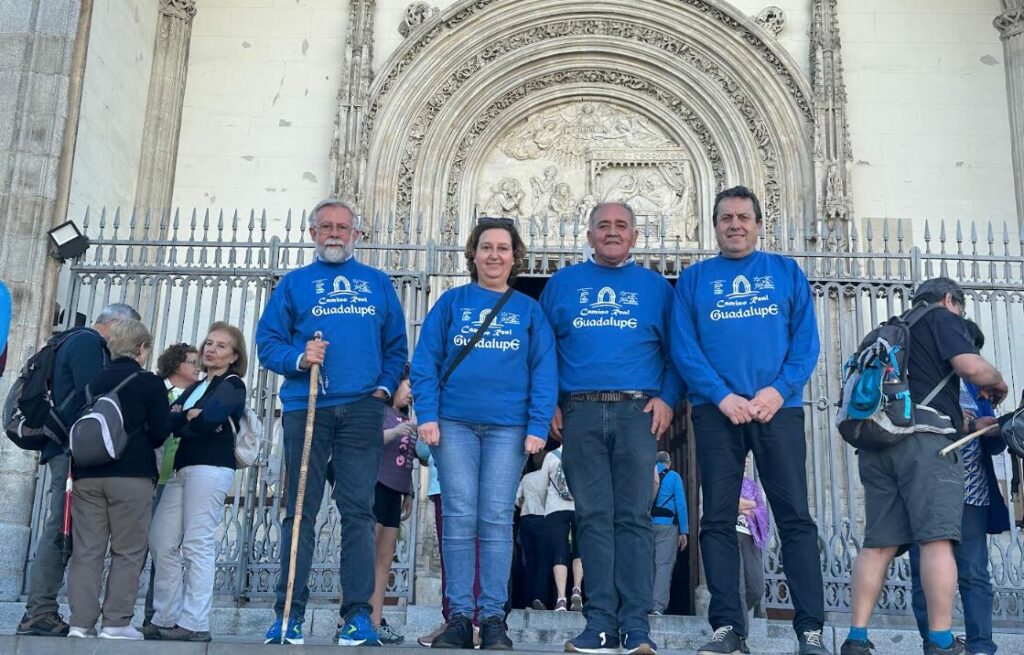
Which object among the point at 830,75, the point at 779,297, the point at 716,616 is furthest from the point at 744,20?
the point at 716,616

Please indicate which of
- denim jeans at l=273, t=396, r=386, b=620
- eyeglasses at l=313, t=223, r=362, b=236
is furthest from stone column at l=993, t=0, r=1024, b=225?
denim jeans at l=273, t=396, r=386, b=620

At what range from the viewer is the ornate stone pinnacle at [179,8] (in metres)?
12.5

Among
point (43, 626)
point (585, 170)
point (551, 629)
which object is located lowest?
point (551, 629)

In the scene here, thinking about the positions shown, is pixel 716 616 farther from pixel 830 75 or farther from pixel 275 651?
pixel 830 75

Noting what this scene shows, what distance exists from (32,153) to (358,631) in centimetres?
639

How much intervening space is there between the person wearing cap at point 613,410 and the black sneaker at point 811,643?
642 mm

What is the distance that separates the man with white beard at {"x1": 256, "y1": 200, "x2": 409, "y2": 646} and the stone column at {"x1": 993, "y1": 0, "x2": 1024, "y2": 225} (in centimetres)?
873

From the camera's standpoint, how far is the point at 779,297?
5.06 m

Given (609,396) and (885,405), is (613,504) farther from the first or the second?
(885,405)

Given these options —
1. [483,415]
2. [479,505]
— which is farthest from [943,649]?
[483,415]

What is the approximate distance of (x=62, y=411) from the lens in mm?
5902

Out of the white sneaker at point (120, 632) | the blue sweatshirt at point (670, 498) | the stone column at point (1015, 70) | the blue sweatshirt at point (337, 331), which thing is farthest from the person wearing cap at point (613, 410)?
the stone column at point (1015, 70)

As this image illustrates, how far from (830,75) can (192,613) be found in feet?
30.0

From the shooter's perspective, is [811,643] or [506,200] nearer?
[811,643]
